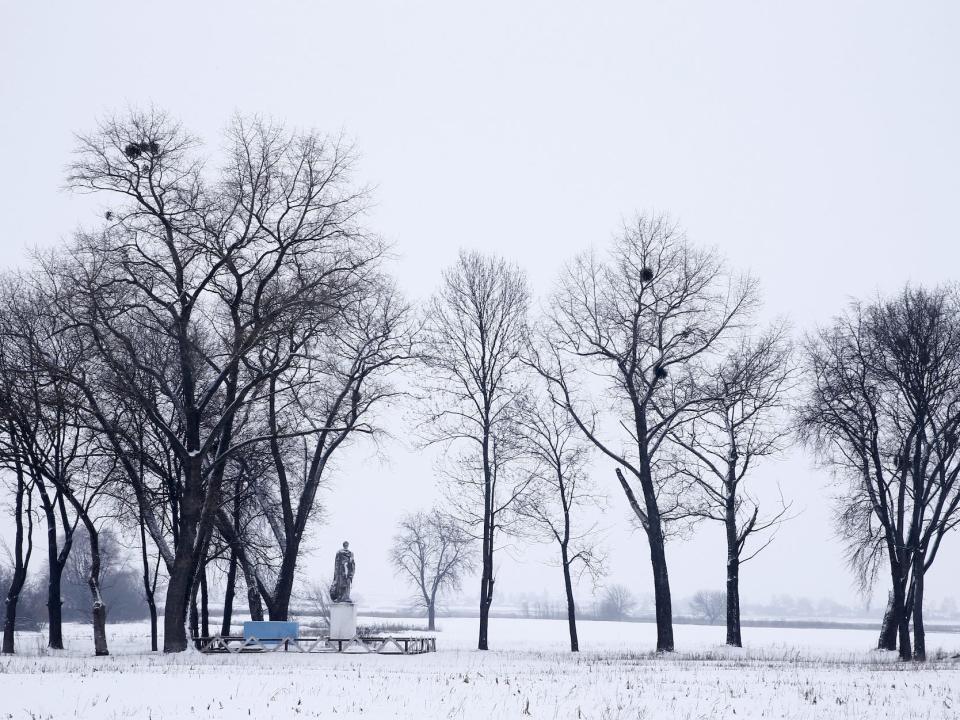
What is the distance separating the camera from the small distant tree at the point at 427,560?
7294 centimetres

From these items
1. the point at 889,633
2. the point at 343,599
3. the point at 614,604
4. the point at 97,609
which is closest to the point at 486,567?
the point at 343,599

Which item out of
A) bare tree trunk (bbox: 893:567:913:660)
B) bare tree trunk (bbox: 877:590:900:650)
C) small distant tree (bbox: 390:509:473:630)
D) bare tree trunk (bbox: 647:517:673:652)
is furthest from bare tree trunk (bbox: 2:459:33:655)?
small distant tree (bbox: 390:509:473:630)

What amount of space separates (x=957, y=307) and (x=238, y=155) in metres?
21.4

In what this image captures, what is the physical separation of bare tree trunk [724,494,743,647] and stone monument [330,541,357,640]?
12.8 meters

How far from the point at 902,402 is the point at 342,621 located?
1927cm

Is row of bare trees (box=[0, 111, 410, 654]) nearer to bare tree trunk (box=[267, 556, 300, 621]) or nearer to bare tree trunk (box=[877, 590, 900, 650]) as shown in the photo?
bare tree trunk (box=[267, 556, 300, 621])

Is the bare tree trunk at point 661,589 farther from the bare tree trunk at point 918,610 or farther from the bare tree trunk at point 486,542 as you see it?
the bare tree trunk at point 918,610

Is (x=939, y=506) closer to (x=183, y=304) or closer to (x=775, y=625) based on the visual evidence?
(x=183, y=304)

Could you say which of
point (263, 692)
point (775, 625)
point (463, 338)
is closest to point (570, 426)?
point (463, 338)

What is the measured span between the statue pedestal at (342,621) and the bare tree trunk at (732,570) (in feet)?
41.8

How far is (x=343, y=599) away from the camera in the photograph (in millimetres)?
29469

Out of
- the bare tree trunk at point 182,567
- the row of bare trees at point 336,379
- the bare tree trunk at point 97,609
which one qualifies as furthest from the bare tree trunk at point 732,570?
the bare tree trunk at point 97,609

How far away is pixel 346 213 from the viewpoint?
2709cm

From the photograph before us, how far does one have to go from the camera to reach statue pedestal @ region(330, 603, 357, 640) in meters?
28.3
